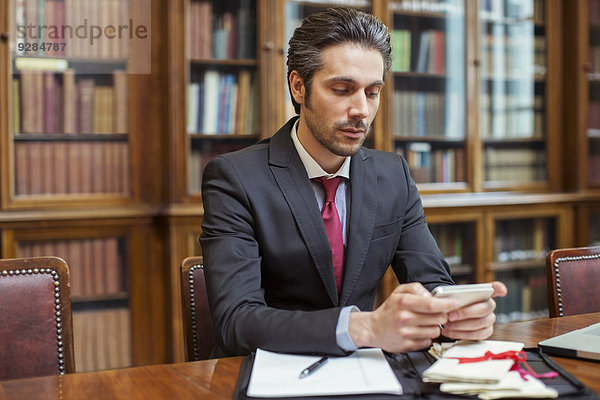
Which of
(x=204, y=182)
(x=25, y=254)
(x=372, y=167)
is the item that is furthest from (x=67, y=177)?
(x=372, y=167)

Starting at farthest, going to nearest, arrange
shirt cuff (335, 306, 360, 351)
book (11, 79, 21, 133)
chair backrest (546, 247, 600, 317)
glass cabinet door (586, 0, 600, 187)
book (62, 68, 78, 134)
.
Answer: glass cabinet door (586, 0, 600, 187) → book (62, 68, 78, 134) → book (11, 79, 21, 133) → chair backrest (546, 247, 600, 317) → shirt cuff (335, 306, 360, 351)

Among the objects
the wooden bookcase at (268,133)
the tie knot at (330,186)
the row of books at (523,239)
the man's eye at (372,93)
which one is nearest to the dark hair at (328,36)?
the man's eye at (372,93)

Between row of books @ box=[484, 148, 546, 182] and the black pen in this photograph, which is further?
row of books @ box=[484, 148, 546, 182]

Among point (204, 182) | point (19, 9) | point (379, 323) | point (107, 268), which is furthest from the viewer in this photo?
point (107, 268)

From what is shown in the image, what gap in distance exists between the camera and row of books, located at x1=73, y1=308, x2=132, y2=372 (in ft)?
10.1

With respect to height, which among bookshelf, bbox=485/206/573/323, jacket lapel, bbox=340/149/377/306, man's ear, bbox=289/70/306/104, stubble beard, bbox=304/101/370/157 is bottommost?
bookshelf, bbox=485/206/573/323

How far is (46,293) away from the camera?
4.80ft

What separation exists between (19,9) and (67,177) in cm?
77

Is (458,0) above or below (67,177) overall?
above

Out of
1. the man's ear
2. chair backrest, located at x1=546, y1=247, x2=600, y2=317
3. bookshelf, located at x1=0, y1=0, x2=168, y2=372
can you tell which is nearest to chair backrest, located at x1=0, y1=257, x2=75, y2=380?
the man's ear

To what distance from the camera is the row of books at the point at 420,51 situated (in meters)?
3.59

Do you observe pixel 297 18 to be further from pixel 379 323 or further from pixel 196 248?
pixel 379 323

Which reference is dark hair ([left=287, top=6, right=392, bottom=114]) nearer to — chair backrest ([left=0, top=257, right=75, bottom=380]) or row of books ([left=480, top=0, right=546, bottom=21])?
chair backrest ([left=0, top=257, right=75, bottom=380])

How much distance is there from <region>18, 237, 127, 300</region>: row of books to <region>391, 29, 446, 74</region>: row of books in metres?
1.74
